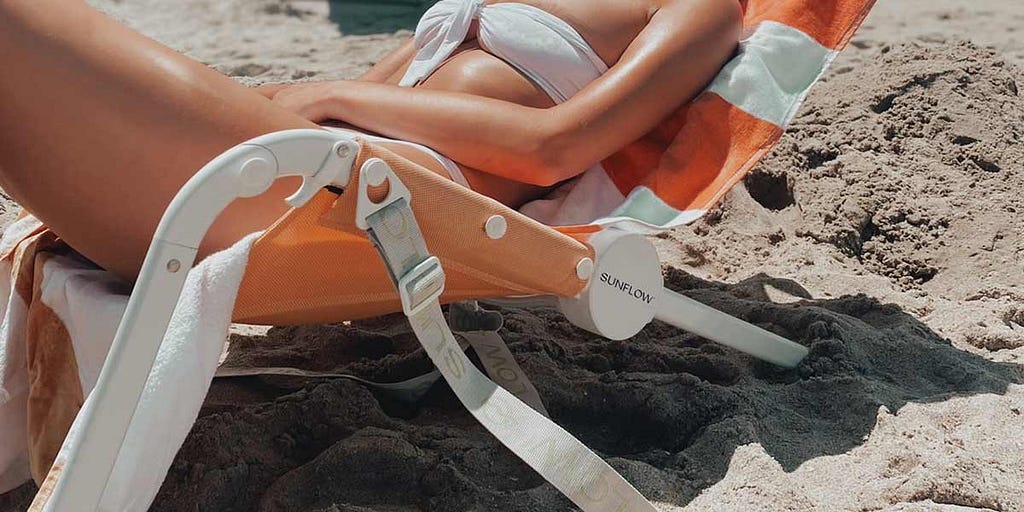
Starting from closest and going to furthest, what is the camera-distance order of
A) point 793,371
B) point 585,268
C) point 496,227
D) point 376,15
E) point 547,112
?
1. point 496,227
2. point 585,268
3. point 547,112
4. point 793,371
5. point 376,15

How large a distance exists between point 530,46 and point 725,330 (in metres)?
0.59

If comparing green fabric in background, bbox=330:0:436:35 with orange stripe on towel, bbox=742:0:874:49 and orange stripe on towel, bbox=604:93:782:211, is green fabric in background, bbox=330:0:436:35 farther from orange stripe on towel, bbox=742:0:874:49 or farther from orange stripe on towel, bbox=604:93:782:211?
orange stripe on towel, bbox=604:93:782:211

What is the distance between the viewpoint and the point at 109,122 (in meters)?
1.24

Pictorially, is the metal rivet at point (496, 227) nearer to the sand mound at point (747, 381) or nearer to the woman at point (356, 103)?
the woman at point (356, 103)

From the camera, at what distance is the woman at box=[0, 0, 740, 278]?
1.23 metres

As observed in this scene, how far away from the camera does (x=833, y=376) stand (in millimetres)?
1898

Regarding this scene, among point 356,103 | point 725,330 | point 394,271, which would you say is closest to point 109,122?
point 394,271

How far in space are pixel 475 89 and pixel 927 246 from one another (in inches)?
49.9

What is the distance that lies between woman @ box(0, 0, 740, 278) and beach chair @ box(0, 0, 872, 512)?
100 millimetres

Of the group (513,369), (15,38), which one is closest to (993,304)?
(513,369)

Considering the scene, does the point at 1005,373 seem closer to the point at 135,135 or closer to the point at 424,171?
the point at 424,171

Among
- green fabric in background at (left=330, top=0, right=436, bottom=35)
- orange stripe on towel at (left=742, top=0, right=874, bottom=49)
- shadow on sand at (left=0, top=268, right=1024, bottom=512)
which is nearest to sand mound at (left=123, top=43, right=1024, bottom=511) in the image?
shadow on sand at (left=0, top=268, right=1024, bottom=512)

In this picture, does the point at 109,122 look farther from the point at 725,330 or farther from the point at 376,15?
the point at 376,15

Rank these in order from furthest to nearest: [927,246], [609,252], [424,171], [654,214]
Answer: [927,246] < [654,214] < [609,252] < [424,171]
